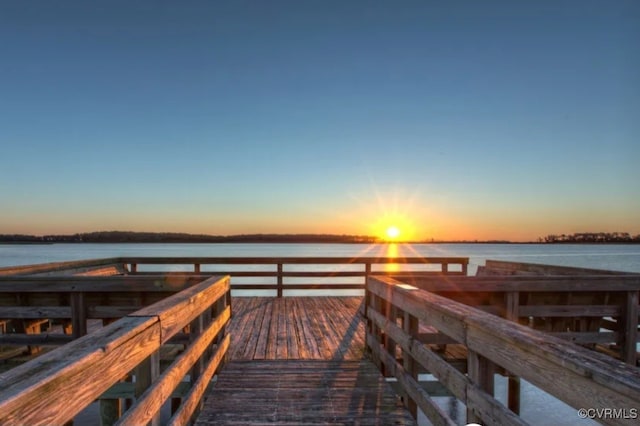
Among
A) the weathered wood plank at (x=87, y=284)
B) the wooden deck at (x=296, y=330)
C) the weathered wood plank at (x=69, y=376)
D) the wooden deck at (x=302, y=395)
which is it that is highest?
the weathered wood plank at (x=69, y=376)

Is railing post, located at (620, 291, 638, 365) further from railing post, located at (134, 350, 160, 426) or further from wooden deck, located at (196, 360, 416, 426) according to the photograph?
railing post, located at (134, 350, 160, 426)

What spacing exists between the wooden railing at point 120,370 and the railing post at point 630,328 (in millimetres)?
5114

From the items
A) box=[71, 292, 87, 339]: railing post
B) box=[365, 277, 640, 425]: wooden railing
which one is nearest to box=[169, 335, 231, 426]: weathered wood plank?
box=[71, 292, 87, 339]: railing post

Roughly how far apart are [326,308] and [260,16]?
32.1 feet

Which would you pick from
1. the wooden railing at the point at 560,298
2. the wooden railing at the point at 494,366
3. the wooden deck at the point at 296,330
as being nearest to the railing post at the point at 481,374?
the wooden railing at the point at 494,366

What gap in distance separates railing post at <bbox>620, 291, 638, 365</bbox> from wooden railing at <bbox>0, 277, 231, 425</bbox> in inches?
201

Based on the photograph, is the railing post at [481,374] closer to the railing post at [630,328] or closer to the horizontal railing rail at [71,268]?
the railing post at [630,328]

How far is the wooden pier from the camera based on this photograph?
56.9 inches

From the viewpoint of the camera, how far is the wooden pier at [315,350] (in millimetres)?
1444

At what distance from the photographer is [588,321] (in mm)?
5375

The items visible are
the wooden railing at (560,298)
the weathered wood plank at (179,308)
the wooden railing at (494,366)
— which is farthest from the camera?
the wooden railing at (560,298)

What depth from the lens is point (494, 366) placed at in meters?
2.58

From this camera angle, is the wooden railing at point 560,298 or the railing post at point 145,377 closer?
the railing post at point 145,377

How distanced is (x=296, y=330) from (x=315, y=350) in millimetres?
1224
